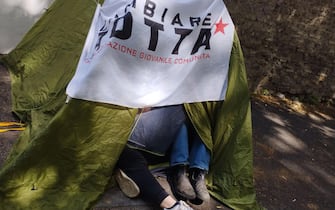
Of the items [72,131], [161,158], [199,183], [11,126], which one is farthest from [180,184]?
[11,126]

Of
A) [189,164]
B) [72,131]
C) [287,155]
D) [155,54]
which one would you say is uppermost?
[155,54]

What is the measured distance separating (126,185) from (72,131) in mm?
459

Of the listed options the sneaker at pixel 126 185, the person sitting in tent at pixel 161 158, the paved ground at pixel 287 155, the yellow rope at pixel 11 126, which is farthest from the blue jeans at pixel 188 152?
the yellow rope at pixel 11 126

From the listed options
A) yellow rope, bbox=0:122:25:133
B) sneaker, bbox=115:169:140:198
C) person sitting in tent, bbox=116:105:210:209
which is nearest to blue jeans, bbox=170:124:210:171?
person sitting in tent, bbox=116:105:210:209

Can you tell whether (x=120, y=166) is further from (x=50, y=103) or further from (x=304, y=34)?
(x=304, y=34)

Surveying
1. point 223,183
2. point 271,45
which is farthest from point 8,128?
point 271,45

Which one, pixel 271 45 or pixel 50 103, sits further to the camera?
pixel 271 45

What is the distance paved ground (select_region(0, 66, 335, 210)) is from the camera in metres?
2.95

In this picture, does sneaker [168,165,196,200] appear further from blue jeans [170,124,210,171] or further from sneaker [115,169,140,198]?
sneaker [115,169,140,198]

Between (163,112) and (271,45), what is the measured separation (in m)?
2.67

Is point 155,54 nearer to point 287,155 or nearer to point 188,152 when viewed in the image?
point 188,152

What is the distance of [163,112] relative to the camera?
8.70 feet

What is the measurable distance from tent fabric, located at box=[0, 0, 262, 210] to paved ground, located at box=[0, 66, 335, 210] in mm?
135

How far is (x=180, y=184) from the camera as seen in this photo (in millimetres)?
2676
